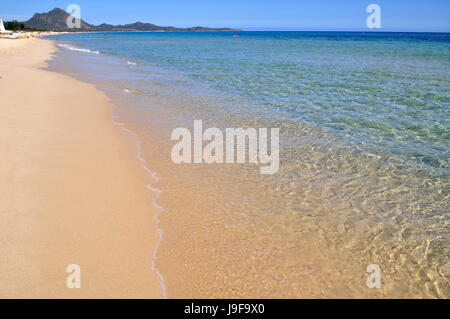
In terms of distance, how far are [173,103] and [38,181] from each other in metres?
7.02

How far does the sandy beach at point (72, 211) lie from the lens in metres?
3.21

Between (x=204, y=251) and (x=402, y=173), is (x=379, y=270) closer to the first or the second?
(x=204, y=251)

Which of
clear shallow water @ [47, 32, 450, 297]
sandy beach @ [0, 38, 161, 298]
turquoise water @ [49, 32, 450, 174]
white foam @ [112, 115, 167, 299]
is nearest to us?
sandy beach @ [0, 38, 161, 298]

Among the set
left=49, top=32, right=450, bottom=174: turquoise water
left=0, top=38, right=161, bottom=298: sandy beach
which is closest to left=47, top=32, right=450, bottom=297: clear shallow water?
left=49, top=32, right=450, bottom=174: turquoise water

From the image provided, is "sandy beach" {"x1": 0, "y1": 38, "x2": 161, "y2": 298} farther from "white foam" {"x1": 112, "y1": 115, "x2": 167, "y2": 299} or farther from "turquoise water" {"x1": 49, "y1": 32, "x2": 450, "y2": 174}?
"turquoise water" {"x1": 49, "y1": 32, "x2": 450, "y2": 174}

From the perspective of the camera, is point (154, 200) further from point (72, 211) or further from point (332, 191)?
point (332, 191)

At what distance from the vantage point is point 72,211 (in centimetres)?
434

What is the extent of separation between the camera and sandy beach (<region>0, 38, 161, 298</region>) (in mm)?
3211

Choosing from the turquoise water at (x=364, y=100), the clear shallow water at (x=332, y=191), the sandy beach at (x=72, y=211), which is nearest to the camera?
the sandy beach at (x=72, y=211)

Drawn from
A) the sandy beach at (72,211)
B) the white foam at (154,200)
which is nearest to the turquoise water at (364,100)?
the white foam at (154,200)

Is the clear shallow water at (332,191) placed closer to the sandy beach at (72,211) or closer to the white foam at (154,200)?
the white foam at (154,200)

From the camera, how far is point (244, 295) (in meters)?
3.20

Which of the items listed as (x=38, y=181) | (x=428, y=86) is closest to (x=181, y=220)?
(x=38, y=181)

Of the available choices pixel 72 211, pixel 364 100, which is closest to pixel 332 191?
pixel 72 211
